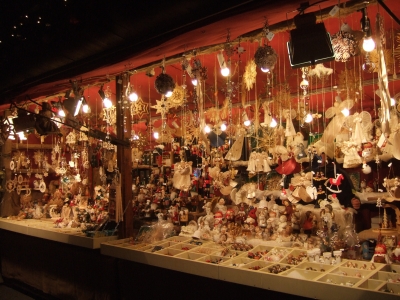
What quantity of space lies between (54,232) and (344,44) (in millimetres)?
3814

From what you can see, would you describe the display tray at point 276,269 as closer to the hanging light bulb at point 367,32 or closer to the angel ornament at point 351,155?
the angel ornament at point 351,155

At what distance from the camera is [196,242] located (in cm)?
354

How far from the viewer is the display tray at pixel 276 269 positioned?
2.21 meters

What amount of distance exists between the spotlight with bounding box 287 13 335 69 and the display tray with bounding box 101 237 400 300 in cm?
128

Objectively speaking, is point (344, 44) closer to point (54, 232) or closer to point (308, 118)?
point (308, 118)

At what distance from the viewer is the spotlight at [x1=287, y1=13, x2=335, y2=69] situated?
1.94 metres

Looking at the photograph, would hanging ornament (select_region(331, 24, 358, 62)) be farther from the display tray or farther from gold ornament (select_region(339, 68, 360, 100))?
the display tray

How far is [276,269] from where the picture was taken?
2586 millimetres

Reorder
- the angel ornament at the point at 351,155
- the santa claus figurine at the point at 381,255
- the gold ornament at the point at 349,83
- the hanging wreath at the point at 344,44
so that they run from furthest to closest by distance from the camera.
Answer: the gold ornament at the point at 349,83 → the angel ornament at the point at 351,155 → the santa claus figurine at the point at 381,255 → the hanging wreath at the point at 344,44

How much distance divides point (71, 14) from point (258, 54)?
1.39m

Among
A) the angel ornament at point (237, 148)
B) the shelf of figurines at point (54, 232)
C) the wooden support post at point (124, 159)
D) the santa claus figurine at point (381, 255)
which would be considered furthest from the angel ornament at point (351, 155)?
the shelf of figurines at point (54, 232)

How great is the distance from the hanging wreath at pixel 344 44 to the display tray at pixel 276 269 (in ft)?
4.31

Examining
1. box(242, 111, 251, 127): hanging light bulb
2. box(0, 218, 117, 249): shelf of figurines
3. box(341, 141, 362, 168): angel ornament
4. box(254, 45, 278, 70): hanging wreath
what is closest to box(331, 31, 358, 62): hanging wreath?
box(254, 45, 278, 70): hanging wreath

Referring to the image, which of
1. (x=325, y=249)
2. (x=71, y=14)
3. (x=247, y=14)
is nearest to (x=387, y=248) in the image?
(x=325, y=249)
